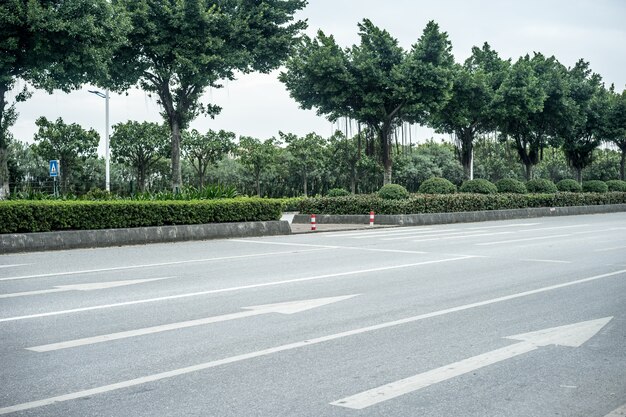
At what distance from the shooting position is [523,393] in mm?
4902

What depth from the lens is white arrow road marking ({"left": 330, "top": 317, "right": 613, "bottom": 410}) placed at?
4746 mm

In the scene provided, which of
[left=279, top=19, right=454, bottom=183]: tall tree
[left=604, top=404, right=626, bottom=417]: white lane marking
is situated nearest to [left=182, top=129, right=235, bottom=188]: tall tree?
[left=279, top=19, right=454, bottom=183]: tall tree

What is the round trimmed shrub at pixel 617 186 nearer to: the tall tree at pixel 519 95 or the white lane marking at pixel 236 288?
the tall tree at pixel 519 95

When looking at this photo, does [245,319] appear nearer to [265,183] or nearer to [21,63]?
[21,63]

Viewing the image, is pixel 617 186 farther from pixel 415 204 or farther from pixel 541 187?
pixel 415 204

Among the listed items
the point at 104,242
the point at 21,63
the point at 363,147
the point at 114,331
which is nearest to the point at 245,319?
the point at 114,331

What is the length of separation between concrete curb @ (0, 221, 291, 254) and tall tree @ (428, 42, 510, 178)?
22.5m

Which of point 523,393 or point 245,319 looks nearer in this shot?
point 523,393

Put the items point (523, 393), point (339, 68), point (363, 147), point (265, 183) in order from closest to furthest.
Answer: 1. point (523, 393)
2. point (339, 68)
3. point (363, 147)
4. point (265, 183)

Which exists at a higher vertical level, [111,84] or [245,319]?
[111,84]

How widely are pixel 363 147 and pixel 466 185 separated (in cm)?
2219

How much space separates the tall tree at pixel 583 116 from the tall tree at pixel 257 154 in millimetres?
24627

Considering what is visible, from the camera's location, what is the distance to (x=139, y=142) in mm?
58438

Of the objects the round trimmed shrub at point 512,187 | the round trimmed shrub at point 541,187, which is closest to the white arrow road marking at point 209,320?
the round trimmed shrub at point 512,187
